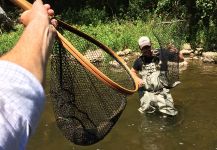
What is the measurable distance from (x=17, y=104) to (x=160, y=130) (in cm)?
672

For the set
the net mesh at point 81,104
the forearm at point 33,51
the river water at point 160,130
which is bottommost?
the river water at point 160,130

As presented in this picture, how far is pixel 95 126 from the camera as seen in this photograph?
3.80 m

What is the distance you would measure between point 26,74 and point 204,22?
44.9 ft

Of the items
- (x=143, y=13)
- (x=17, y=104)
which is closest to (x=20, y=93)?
(x=17, y=104)

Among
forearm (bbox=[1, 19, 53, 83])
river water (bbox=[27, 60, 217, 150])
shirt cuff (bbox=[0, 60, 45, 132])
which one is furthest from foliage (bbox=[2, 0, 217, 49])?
shirt cuff (bbox=[0, 60, 45, 132])

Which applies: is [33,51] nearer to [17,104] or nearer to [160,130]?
[17,104]

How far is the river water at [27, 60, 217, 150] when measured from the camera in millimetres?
6719

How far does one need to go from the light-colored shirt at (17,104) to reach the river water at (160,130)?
5885 mm

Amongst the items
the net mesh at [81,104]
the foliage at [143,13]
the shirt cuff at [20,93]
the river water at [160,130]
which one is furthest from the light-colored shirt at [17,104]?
the foliage at [143,13]

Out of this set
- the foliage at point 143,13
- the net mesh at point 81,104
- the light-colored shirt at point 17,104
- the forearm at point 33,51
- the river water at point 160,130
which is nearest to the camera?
the light-colored shirt at point 17,104

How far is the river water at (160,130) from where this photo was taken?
22.0 feet

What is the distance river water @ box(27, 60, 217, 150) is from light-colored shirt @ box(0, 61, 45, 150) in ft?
19.3

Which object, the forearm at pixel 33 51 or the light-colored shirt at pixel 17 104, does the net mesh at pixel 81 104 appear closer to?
the forearm at pixel 33 51

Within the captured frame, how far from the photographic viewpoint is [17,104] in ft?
2.49
